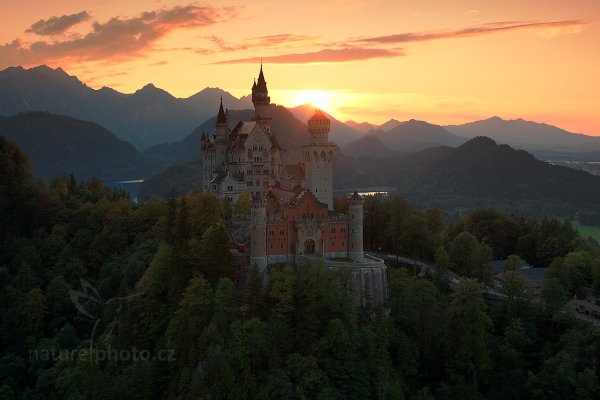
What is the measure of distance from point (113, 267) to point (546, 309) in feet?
175

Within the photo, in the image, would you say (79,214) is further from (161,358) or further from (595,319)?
(595,319)

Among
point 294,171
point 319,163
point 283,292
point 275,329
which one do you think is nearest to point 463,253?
point 319,163

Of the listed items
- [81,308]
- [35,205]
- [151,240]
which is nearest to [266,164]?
[151,240]

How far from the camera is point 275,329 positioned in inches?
2502

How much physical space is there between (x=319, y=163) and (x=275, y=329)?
27.4m

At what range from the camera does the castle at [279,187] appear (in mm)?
71750

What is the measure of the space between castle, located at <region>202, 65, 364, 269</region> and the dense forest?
12.2ft

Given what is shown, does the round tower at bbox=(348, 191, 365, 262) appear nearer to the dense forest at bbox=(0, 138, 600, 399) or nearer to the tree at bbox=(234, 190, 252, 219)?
the dense forest at bbox=(0, 138, 600, 399)

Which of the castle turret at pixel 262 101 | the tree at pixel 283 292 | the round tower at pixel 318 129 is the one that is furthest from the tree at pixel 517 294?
the castle turret at pixel 262 101

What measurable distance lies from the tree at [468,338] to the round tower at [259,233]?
64.5 feet

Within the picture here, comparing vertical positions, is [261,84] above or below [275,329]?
above

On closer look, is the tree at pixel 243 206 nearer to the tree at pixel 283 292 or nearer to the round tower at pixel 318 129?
the round tower at pixel 318 129

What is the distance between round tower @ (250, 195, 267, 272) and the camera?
70062 millimetres

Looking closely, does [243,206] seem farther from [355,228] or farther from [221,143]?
[355,228]
